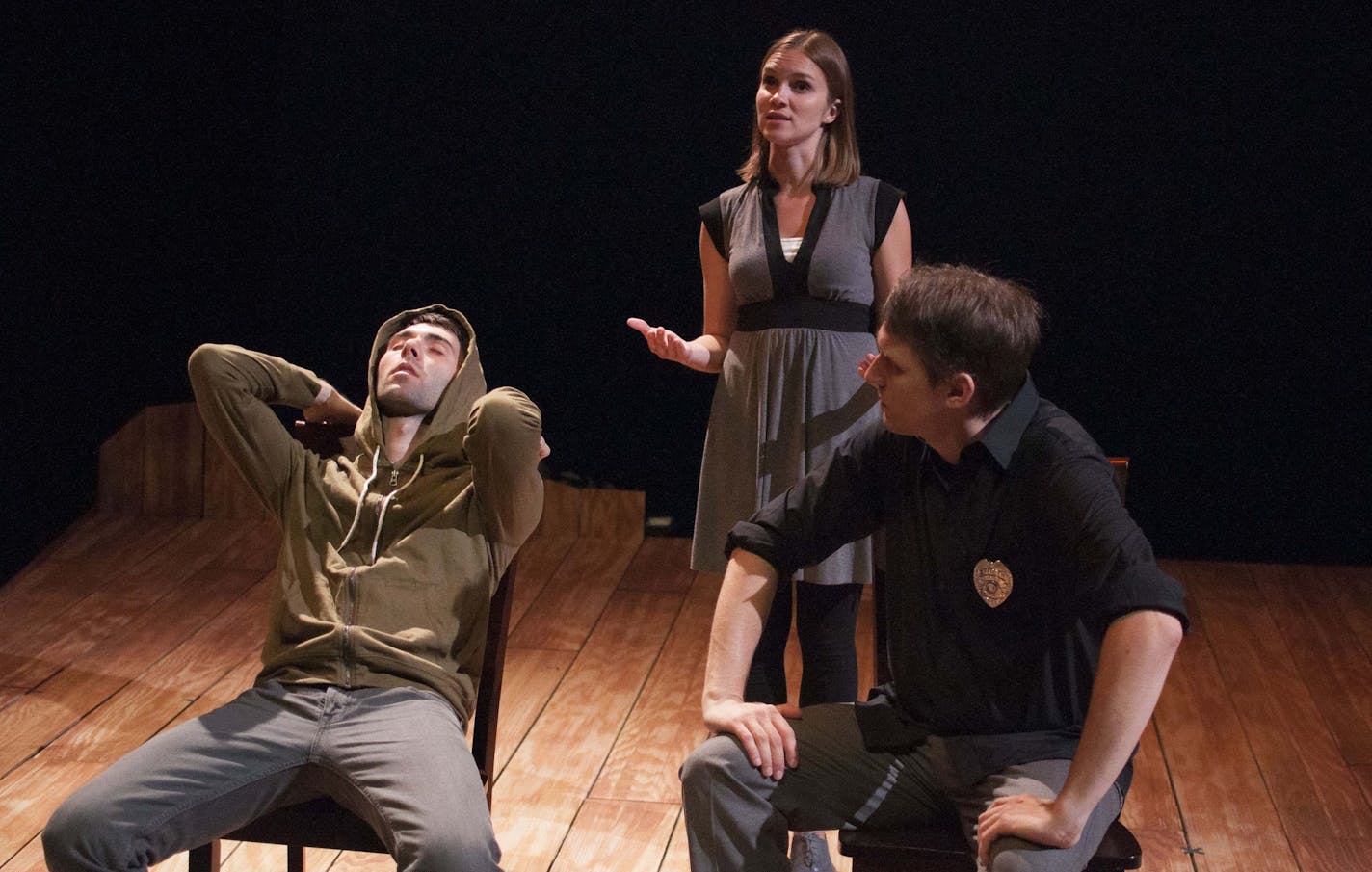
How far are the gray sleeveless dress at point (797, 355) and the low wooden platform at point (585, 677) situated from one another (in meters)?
0.69

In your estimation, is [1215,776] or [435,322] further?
[1215,776]

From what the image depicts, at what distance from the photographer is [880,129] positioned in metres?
4.57

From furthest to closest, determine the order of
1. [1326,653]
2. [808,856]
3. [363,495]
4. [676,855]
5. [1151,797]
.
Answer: [1326,653], [1151,797], [676,855], [808,856], [363,495]

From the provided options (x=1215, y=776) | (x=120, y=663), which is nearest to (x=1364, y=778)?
(x=1215, y=776)

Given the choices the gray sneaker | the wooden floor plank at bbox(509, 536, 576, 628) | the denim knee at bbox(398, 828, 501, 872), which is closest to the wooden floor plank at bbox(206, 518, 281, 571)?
the wooden floor plank at bbox(509, 536, 576, 628)

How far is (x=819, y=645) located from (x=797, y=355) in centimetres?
52

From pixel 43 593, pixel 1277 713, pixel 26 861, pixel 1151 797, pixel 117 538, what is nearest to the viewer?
pixel 26 861

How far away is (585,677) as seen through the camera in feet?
12.0

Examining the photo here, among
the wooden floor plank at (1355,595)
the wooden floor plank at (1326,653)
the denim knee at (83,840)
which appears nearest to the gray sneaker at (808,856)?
the denim knee at (83,840)

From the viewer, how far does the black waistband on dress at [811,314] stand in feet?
8.84

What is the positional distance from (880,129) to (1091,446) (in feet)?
9.29

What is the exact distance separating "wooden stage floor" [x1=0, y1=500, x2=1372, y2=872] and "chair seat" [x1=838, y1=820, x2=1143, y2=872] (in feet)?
2.76

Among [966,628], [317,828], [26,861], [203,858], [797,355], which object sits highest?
[797,355]

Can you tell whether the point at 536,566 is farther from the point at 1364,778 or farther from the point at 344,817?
the point at 344,817
